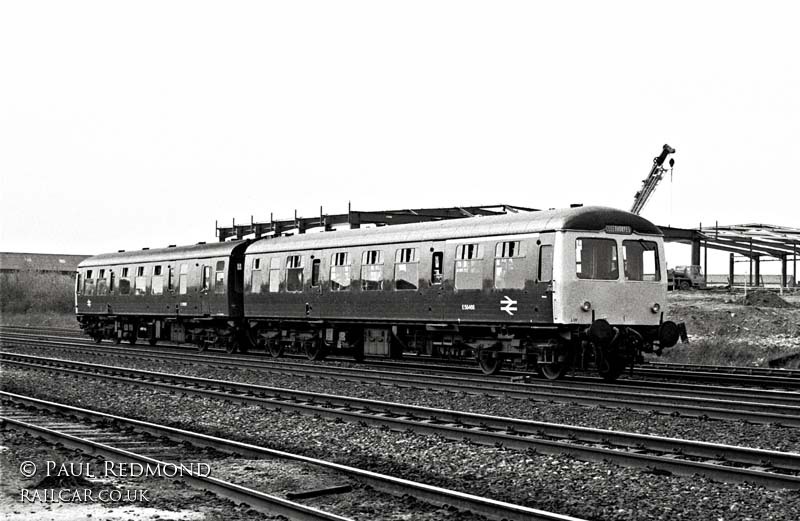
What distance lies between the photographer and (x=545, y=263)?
60.8 ft

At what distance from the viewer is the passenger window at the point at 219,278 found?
29388 mm

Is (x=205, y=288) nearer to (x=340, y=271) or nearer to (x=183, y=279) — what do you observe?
(x=183, y=279)

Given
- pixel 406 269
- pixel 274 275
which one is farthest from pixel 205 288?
pixel 406 269

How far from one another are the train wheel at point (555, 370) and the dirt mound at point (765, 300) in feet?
52.4

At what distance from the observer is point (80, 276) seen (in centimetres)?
3828

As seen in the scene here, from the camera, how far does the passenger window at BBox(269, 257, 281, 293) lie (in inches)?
1065

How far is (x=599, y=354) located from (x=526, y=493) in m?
9.72

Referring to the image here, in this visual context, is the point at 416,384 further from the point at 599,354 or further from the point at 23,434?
the point at 23,434

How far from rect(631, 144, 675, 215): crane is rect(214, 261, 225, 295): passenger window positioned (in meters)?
27.9

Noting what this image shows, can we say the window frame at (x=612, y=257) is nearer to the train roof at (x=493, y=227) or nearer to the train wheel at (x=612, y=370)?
the train roof at (x=493, y=227)

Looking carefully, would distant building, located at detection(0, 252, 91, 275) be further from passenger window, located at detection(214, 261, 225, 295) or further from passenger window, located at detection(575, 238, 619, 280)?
passenger window, located at detection(575, 238, 619, 280)

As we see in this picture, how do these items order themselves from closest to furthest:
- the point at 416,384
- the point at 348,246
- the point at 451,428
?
the point at 451,428
the point at 416,384
the point at 348,246

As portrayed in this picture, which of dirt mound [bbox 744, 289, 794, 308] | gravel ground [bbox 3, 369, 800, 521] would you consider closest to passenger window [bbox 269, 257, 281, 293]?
gravel ground [bbox 3, 369, 800, 521]

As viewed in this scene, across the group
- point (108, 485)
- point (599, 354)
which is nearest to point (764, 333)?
point (599, 354)
